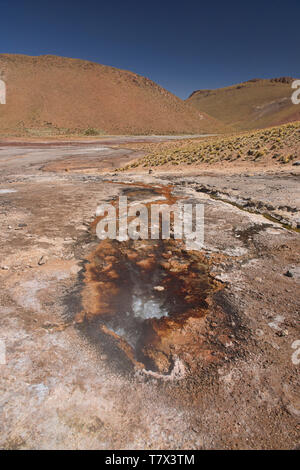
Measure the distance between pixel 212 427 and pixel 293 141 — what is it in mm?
15329

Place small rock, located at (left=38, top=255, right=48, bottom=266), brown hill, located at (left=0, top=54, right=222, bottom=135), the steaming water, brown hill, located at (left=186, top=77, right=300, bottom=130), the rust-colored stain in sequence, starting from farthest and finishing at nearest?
1. brown hill, located at (left=186, top=77, right=300, bottom=130)
2. brown hill, located at (left=0, top=54, right=222, bottom=135)
3. small rock, located at (left=38, top=255, right=48, bottom=266)
4. the steaming water
5. the rust-colored stain

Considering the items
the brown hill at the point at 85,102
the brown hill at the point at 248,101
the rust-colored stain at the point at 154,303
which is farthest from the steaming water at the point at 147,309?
the brown hill at the point at 248,101

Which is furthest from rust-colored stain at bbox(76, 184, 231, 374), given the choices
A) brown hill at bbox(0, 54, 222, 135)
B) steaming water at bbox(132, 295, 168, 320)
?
brown hill at bbox(0, 54, 222, 135)

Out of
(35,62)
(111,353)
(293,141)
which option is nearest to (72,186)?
(111,353)

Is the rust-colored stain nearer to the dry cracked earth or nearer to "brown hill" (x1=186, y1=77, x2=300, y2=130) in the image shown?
the dry cracked earth

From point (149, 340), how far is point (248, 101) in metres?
128

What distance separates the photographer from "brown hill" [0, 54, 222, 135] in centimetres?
5600

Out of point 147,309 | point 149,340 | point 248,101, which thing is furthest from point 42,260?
point 248,101

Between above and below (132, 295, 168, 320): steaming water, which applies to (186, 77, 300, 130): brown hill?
above

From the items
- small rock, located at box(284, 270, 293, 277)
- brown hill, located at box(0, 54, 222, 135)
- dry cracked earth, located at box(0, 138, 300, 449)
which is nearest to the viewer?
dry cracked earth, located at box(0, 138, 300, 449)

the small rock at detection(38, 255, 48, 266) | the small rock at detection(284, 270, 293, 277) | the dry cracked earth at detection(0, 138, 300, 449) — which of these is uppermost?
the small rock at detection(38, 255, 48, 266)

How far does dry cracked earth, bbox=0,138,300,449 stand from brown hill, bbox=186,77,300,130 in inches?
3484

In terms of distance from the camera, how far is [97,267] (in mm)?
3666

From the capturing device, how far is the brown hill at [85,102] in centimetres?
5600
